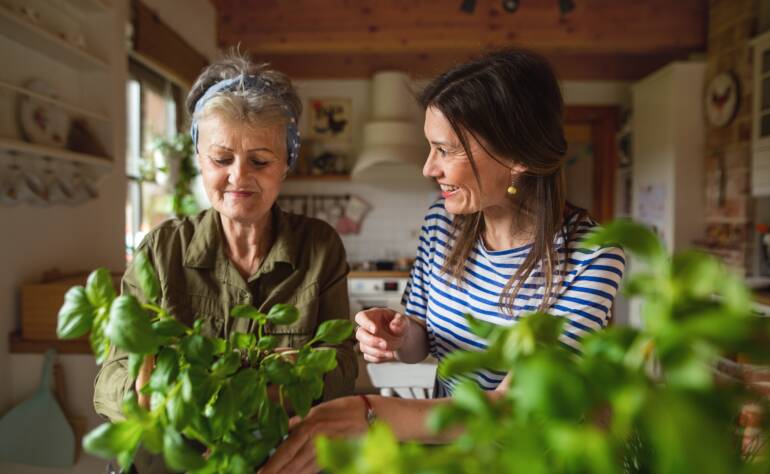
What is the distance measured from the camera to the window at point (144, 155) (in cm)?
311

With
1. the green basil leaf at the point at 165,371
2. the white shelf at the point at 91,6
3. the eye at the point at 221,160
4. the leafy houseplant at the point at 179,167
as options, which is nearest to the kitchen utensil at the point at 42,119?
the white shelf at the point at 91,6

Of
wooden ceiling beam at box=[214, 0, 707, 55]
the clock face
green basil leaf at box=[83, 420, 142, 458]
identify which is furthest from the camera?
wooden ceiling beam at box=[214, 0, 707, 55]

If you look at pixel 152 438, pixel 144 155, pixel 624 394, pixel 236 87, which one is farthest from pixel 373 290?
pixel 624 394

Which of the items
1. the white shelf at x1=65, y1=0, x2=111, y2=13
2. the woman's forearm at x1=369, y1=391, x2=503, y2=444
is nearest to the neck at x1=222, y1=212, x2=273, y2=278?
the woman's forearm at x1=369, y1=391, x2=503, y2=444

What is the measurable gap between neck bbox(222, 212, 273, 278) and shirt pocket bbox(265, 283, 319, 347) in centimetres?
11

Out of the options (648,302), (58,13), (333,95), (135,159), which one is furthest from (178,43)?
(648,302)

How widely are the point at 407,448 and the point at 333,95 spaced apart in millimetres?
5024

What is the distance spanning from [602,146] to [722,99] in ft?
4.71

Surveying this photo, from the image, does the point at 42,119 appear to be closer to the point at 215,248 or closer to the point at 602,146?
the point at 215,248

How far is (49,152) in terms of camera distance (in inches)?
76.3

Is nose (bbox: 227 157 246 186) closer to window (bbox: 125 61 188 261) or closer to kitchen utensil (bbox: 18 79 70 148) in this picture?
kitchen utensil (bbox: 18 79 70 148)

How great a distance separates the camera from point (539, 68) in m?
1.05

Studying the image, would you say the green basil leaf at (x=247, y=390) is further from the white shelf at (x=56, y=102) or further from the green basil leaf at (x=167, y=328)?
the white shelf at (x=56, y=102)

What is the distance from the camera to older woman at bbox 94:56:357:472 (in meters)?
0.96
